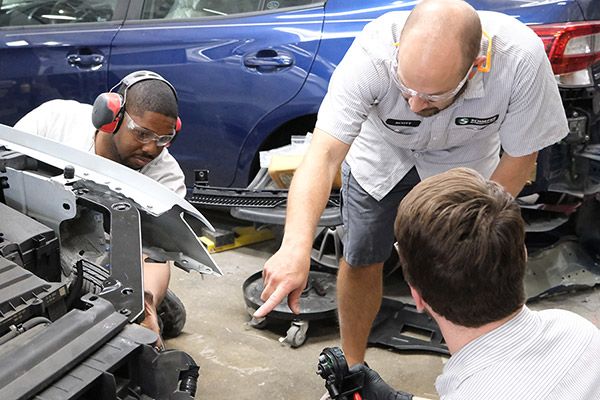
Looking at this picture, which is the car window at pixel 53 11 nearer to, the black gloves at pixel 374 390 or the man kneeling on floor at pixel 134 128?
the man kneeling on floor at pixel 134 128

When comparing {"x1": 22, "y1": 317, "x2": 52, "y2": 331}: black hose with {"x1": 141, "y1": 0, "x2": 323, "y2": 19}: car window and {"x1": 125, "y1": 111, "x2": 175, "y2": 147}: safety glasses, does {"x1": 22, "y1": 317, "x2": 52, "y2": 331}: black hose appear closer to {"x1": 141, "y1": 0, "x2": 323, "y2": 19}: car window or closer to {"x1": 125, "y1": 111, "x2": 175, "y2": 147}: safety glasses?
{"x1": 125, "y1": 111, "x2": 175, "y2": 147}: safety glasses

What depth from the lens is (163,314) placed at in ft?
10.1

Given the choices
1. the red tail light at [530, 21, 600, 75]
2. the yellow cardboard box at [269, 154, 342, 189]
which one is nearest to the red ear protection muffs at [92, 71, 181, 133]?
the yellow cardboard box at [269, 154, 342, 189]

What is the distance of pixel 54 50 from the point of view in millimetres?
3973

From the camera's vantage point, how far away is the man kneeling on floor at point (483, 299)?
1309mm

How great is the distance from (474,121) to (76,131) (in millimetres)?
1588

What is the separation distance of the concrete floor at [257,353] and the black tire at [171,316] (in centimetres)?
4

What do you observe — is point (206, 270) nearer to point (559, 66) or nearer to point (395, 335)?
point (395, 335)

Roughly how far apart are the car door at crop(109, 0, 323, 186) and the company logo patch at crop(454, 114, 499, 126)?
4.27 ft

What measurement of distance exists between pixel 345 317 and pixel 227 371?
1.85 feet

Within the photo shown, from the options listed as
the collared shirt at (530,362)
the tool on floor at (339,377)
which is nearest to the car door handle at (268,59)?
the tool on floor at (339,377)

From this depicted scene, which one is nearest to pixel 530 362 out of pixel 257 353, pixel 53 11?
pixel 257 353

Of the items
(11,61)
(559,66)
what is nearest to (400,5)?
(559,66)

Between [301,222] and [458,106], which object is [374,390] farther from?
[458,106]
